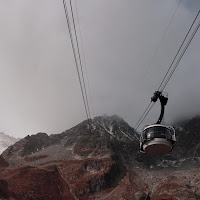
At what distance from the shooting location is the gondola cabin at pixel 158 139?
62.6 feet

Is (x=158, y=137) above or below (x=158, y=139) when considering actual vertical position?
above

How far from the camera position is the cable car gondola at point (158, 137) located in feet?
62.6

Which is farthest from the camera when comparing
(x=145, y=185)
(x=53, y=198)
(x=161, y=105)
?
(x=145, y=185)

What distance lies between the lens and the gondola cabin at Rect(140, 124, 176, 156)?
19094 millimetres

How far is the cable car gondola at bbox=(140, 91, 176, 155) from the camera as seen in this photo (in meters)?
19.1

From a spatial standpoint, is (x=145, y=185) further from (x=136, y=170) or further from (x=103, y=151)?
(x=103, y=151)

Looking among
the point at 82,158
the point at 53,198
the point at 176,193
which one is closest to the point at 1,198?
the point at 53,198

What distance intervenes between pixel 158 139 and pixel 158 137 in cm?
20

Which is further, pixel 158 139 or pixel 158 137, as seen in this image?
pixel 158 137

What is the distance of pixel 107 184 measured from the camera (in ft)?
480

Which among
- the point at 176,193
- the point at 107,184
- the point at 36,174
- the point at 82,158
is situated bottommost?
the point at 176,193

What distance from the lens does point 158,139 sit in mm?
19062

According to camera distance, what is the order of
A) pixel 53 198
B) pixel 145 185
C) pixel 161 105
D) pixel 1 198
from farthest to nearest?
pixel 145 185, pixel 53 198, pixel 1 198, pixel 161 105

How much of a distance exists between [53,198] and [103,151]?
249 ft
